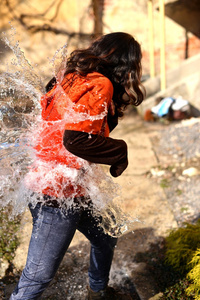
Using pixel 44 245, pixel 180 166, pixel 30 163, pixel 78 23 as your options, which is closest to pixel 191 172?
pixel 180 166

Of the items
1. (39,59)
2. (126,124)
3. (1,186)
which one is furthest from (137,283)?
(39,59)

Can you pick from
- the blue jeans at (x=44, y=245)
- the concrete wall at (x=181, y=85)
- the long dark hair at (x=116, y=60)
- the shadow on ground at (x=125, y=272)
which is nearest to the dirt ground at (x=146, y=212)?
the shadow on ground at (x=125, y=272)

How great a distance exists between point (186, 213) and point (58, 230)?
85.7 inches

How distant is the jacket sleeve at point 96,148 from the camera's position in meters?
1.77

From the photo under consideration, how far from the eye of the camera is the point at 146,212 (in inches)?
154

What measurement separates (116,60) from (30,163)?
79cm

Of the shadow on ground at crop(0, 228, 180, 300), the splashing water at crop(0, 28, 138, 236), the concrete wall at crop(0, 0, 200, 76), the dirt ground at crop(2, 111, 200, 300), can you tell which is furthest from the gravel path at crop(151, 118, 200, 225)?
the concrete wall at crop(0, 0, 200, 76)

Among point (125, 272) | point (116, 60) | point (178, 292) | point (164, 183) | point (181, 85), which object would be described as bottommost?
point (181, 85)

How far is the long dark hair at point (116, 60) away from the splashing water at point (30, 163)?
0.14m

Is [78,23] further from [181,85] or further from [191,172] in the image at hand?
[191,172]

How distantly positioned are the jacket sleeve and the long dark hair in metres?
0.34

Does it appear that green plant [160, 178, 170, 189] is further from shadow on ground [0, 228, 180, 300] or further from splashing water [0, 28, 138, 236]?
splashing water [0, 28, 138, 236]

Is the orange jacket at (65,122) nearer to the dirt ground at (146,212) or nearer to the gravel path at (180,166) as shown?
the dirt ground at (146,212)

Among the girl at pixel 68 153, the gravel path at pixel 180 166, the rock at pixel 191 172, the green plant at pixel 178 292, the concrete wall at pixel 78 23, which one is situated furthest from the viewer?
the concrete wall at pixel 78 23
